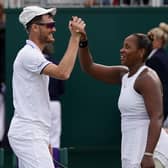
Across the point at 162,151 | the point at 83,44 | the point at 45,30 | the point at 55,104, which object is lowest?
the point at 55,104

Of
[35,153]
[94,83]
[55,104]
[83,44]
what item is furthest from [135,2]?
[35,153]

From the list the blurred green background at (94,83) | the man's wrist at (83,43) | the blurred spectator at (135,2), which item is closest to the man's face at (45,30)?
the man's wrist at (83,43)

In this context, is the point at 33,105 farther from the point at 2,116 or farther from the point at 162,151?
the point at 2,116

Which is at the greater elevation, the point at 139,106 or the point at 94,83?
the point at 139,106

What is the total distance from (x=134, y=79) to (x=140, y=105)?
19cm

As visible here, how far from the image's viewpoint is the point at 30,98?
20.8 ft

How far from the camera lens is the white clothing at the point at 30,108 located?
6352 millimetres

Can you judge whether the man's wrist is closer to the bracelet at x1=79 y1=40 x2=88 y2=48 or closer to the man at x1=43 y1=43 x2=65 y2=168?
the bracelet at x1=79 y1=40 x2=88 y2=48

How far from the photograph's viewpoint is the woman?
20.5 ft

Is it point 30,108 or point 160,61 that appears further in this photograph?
point 160,61

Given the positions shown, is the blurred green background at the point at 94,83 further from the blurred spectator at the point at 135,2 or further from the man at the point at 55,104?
the blurred spectator at the point at 135,2

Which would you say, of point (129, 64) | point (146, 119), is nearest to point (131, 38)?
point (129, 64)

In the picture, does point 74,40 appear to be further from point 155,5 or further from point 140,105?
point 155,5

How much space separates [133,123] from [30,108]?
74cm
